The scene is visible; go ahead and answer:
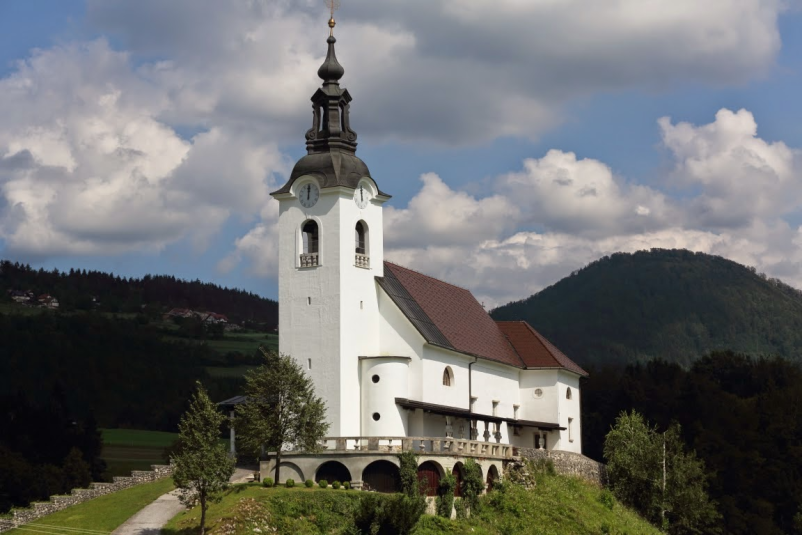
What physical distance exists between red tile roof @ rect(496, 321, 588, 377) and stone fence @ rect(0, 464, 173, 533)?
23193 mm

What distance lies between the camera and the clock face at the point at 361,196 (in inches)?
2144

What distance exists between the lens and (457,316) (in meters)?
64.5

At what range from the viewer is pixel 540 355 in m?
68.3

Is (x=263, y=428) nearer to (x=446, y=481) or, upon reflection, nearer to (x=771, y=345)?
(x=446, y=481)

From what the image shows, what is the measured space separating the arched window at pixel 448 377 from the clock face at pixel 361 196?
9.39 metres

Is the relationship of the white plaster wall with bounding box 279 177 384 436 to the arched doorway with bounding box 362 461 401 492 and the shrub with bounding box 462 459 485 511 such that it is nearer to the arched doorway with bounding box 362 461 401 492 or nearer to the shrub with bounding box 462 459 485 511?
the arched doorway with bounding box 362 461 401 492

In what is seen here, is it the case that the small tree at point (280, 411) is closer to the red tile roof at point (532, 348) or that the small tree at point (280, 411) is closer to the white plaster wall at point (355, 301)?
the white plaster wall at point (355, 301)

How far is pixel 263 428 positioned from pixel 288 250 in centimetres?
1042

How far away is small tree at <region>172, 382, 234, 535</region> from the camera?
42438 millimetres

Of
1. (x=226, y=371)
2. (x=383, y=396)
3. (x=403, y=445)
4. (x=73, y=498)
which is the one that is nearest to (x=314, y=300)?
(x=383, y=396)

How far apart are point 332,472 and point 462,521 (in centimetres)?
587

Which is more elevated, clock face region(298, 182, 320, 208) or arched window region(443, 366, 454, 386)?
clock face region(298, 182, 320, 208)

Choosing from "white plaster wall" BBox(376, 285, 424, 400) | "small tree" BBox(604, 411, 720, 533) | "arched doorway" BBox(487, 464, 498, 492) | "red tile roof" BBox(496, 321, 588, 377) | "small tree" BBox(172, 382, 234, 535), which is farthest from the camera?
"red tile roof" BBox(496, 321, 588, 377)

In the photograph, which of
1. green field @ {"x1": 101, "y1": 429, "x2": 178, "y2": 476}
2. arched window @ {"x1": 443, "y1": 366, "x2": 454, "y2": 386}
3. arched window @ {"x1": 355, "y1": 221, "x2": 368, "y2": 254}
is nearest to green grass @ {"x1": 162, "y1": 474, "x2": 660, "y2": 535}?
arched window @ {"x1": 443, "y1": 366, "x2": 454, "y2": 386}
